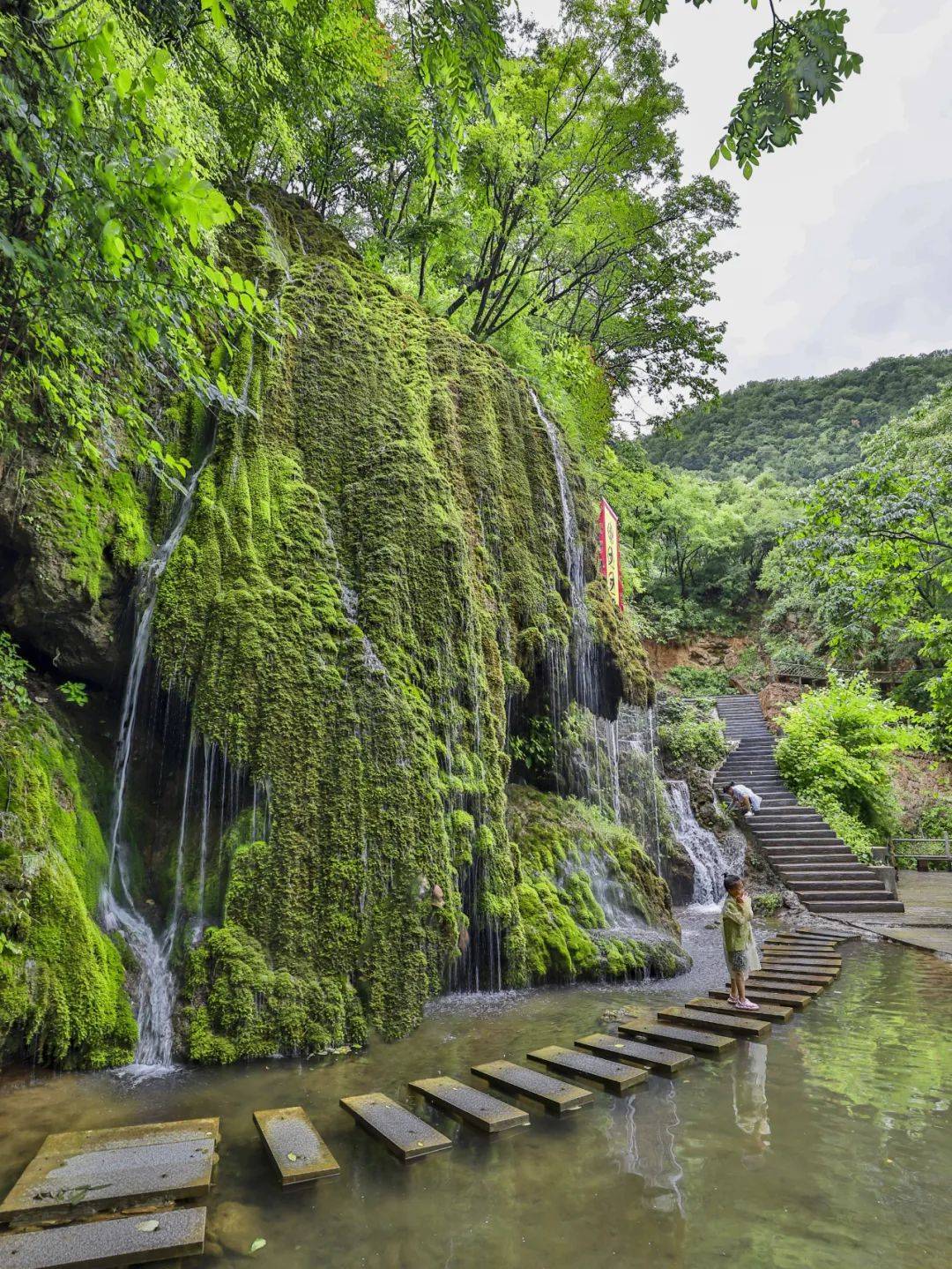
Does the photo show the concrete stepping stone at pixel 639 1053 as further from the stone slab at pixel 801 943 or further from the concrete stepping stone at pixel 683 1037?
the stone slab at pixel 801 943

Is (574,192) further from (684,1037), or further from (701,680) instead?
(701,680)

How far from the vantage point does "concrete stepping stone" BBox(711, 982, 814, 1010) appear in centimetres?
633

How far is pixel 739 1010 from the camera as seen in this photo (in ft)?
19.7

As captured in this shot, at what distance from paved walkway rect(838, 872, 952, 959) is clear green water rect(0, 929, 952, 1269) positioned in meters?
4.85

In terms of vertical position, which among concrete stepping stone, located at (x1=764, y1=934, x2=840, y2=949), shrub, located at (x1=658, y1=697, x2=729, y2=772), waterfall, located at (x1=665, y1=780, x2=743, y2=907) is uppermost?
shrub, located at (x1=658, y1=697, x2=729, y2=772)

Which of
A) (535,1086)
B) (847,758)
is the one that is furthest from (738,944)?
(847,758)

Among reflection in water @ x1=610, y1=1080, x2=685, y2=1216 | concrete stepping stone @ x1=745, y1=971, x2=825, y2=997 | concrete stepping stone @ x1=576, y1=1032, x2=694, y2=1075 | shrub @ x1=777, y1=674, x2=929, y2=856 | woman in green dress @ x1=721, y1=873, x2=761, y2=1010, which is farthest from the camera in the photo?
shrub @ x1=777, y1=674, x2=929, y2=856

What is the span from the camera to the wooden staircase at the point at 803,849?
39.7 feet

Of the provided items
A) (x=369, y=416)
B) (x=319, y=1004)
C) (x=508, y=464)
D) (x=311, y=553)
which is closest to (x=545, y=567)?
(x=508, y=464)

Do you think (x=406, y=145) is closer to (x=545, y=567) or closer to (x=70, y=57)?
(x=545, y=567)

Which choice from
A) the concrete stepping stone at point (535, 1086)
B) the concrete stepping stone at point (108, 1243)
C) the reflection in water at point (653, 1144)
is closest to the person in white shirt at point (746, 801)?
the reflection in water at point (653, 1144)

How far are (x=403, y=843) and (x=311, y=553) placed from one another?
308 centimetres

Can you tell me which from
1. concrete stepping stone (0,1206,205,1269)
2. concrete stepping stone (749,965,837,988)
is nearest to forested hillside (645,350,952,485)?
concrete stepping stone (749,965,837,988)

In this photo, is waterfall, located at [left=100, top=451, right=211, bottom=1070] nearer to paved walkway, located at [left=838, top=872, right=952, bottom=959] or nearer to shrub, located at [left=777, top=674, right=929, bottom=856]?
paved walkway, located at [left=838, top=872, right=952, bottom=959]
